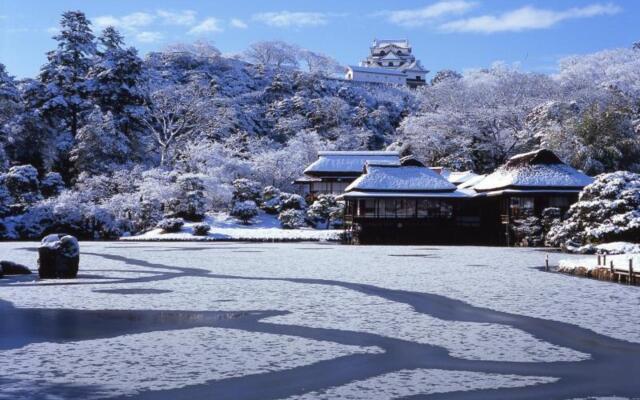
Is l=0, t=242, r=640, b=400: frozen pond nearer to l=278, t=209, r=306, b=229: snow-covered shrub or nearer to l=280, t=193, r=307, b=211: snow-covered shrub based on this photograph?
l=278, t=209, r=306, b=229: snow-covered shrub

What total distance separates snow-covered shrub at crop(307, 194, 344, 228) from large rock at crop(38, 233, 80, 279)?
92.2 ft

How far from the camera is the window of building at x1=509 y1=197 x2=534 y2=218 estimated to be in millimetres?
36750

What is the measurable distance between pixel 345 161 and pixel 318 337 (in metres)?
46.2

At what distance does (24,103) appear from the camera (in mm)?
49812

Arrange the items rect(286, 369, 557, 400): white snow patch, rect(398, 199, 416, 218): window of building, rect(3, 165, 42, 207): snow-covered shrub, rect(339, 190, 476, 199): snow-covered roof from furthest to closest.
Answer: rect(3, 165, 42, 207): snow-covered shrub
rect(398, 199, 416, 218): window of building
rect(339, 190, 476, 199): snow-covered roof
rect(286, 369, 557, 400): white snow patch

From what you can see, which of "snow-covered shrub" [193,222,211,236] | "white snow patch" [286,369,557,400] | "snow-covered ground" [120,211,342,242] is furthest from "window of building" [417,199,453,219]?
"white snow patch" [286,369,557,400]

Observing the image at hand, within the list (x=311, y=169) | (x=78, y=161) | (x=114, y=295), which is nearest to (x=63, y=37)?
(x=78, y=161)

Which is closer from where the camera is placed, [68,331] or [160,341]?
[160,341]

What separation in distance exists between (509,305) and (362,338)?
4.65m

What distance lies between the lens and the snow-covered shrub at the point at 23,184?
4269 cm

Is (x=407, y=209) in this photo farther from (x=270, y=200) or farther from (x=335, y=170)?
(x=335, y=170)

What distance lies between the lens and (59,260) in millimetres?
17359

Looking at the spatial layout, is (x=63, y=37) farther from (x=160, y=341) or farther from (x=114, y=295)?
(x=160, y=341)

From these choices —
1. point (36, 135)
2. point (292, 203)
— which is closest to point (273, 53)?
point (36, 135)
